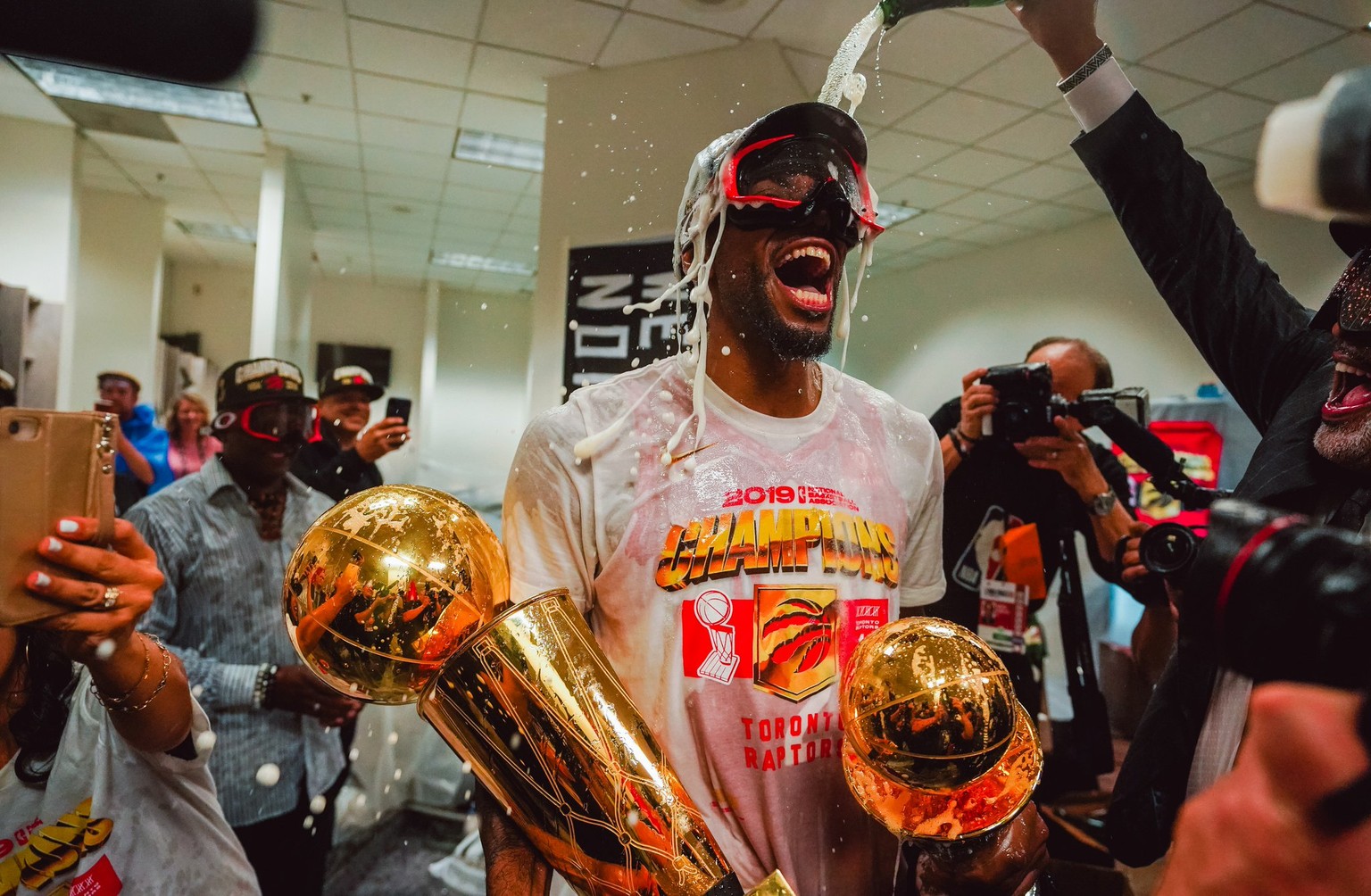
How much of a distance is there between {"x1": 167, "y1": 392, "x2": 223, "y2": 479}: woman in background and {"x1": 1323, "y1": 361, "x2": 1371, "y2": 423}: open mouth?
3.43 meters

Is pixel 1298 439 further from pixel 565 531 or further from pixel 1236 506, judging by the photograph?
pixel 565 531

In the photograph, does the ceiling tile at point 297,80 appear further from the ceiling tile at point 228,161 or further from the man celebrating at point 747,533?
the man celebrating at point 747,533

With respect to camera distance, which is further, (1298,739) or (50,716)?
(50,716)

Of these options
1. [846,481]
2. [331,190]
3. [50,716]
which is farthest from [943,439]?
[331,190]

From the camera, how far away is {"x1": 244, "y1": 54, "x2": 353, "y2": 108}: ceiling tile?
4.03 ft

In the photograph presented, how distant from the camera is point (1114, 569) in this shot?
81 cm

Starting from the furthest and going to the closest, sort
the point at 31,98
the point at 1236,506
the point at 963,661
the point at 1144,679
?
the point at 31,98 → the point at 1144,679 → the point at 963,661 → the point at 1236,506

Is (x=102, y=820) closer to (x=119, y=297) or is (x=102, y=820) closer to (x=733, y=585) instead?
(x=733, y=585)

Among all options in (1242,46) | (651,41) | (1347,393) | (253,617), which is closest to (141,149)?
(253,617)

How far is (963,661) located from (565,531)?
39 centimetres

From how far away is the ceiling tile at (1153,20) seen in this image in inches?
27.3

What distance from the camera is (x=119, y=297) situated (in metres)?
3.94

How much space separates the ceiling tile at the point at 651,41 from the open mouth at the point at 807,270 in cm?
30

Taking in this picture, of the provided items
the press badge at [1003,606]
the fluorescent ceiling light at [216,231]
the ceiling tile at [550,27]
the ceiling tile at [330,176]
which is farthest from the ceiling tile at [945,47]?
the fluorescent ceiling light at [216,231]
